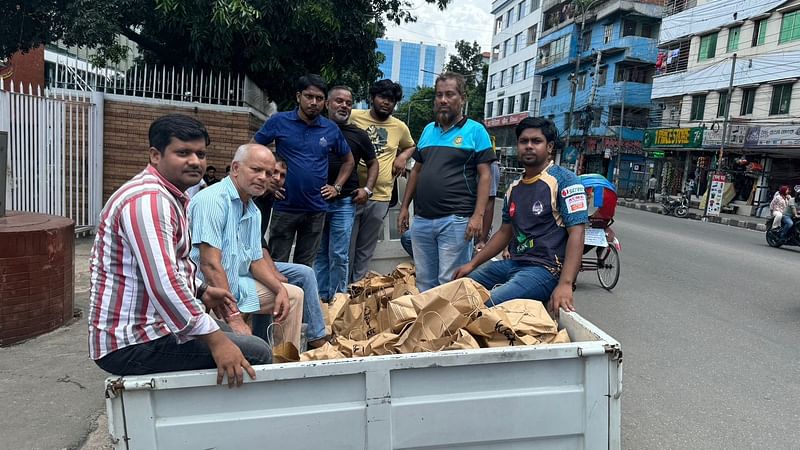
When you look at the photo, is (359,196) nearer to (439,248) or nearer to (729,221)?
(439,248)

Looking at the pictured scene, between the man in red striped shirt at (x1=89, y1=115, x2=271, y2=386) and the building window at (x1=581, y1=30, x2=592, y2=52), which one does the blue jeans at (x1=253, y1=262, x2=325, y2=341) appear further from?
the building window at (x1=581, y1=30, x2=592, y2=52)

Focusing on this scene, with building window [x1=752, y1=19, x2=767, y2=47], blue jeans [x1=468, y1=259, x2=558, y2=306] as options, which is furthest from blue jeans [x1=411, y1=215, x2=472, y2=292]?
building window [x1=752, y1=19, x2=767, y2=47]

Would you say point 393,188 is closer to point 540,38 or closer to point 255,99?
point 255,99

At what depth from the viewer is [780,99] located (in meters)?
21.9

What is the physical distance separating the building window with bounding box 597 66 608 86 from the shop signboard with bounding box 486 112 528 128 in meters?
9.54

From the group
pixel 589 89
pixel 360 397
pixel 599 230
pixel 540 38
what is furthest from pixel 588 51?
pixel 360 397

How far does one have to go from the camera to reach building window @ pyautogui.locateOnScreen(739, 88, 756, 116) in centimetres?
2336

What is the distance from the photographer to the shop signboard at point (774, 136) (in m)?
20.2

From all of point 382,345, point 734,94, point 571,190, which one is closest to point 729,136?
point 734,94

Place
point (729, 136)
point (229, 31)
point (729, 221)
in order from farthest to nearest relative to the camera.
Result: point (729, 136), point (729, 221), point (229, 31)

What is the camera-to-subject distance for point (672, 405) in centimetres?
356

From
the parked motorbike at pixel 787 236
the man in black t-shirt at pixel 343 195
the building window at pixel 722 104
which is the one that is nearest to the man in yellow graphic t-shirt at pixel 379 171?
the man in black t-shirt at pixel 343 195

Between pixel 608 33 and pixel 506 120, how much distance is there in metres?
14.9

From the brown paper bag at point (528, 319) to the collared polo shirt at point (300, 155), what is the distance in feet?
6.35
